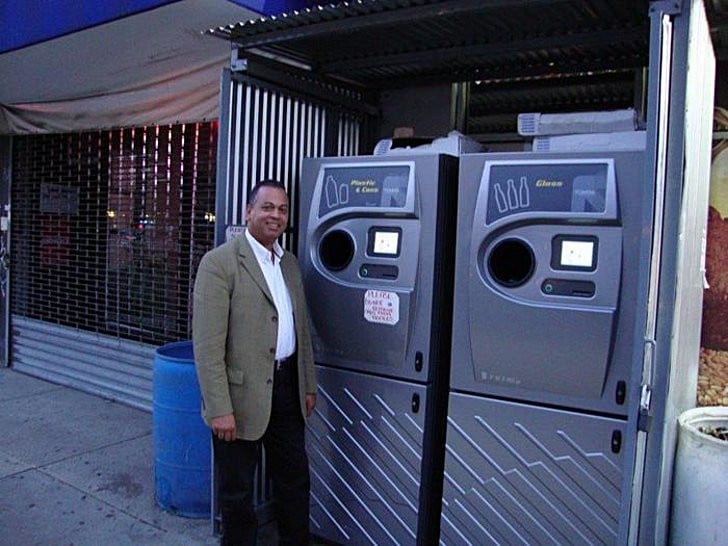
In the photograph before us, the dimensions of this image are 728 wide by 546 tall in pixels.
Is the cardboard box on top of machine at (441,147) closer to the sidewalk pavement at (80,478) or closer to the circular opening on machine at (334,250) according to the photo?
the circular opening on machine at (334,250)

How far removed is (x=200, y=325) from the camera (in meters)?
2.95

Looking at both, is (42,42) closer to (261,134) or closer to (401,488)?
(261,134)

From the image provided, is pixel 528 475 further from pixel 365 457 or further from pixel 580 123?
pixel 580 123

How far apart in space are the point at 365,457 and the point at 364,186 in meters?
1.28

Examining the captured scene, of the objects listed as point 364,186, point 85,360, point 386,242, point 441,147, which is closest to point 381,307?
point 386,242

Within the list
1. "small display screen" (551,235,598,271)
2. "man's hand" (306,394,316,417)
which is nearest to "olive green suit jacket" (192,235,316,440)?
"man's hand" (306,394,316,417)

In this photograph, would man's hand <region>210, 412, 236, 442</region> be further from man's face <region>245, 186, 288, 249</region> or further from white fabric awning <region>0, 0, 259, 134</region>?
white fabric awning <region>0, 0, 259, 134</region>

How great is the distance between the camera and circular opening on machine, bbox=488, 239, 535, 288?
2.84m

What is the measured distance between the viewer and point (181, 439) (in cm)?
388

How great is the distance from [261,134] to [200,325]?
1.16 meters

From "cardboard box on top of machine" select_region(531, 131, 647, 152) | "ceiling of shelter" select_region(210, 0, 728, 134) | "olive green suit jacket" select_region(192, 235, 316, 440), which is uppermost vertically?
"ceiling of shelter" select_region(210, 0, 728, 134)

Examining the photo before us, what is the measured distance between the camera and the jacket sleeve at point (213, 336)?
2922 mm

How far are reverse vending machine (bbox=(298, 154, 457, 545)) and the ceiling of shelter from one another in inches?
24.8

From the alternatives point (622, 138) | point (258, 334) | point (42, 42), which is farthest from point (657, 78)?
point (42, 42)
